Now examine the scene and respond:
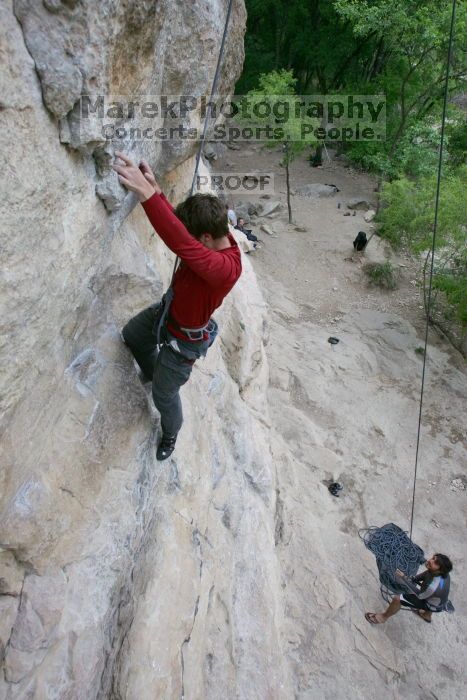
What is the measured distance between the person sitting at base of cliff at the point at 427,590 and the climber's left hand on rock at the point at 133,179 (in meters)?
4.99

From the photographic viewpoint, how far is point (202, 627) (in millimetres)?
3445

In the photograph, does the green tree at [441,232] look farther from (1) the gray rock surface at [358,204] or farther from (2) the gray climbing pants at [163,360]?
(2) the gray climbing pants at [163,360]

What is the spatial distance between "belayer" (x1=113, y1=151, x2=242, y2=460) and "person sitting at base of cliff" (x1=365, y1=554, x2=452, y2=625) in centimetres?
364

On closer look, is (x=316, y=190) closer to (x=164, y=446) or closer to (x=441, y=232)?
(x=441, y=232)

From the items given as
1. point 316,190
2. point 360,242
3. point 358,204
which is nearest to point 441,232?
point 360,242

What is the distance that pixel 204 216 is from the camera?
2.46 m

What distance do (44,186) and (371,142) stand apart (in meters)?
17.6

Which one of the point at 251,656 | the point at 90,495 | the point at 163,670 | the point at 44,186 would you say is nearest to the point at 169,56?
the point at 44,186

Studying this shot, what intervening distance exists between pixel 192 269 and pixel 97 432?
1284mm

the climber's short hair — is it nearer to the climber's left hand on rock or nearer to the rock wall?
the climber's left hand on rock

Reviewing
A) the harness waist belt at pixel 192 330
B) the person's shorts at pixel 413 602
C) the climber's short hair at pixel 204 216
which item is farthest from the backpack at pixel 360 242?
the climber's short hair at pixel 204 216

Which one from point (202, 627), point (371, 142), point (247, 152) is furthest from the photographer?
point (247, 152)

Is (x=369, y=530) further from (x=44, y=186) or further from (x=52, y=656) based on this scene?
(x=44, y=186)

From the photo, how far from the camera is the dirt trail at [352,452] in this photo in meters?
5.16
